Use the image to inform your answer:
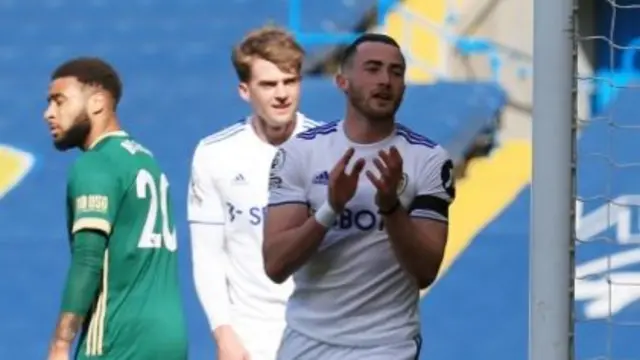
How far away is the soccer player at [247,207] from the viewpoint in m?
4.89

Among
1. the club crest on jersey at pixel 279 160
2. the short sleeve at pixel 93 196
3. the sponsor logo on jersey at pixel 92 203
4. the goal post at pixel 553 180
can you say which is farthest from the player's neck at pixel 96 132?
the goal post at pixel 553 180

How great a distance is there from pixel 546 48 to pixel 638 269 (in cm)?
431

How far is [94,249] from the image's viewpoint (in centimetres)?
463

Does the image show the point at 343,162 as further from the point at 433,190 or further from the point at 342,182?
the point at 433,190

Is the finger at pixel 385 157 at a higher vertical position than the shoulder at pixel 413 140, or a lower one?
lower

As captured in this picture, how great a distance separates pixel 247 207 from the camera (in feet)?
16.3

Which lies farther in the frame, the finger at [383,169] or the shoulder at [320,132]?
the shoulder at [320,132]

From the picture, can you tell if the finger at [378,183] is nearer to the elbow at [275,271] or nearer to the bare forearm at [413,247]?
the bare forearm at [413,247]

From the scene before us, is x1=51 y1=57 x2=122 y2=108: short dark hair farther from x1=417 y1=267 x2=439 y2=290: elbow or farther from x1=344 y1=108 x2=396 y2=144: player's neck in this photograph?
x1=417 y1=267 x2=439 y2=290: elbow

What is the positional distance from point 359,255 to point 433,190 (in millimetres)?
234

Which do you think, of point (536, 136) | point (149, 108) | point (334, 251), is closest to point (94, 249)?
point (334, 251)

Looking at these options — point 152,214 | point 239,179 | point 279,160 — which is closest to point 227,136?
point 239,179

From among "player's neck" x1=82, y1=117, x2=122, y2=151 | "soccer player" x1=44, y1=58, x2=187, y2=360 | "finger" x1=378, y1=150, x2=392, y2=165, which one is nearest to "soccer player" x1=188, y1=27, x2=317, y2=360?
"soccer player" x1=44, y1=58, x2=187, y2=360

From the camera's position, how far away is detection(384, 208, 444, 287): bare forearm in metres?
3.72
